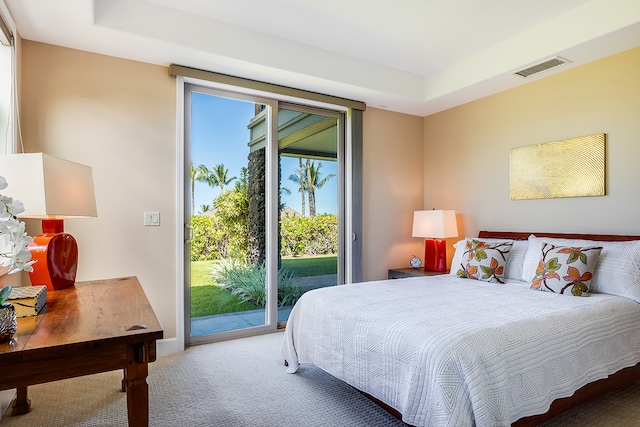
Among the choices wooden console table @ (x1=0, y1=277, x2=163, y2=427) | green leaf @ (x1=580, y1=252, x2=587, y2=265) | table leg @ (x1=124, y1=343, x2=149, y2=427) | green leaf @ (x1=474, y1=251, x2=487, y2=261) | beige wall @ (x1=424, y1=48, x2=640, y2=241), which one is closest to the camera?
wooden console table @ (x1=0, y1=277, x2=163, y2=427)

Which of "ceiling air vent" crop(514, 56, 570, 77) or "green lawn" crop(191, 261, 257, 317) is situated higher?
"ceiling air vent" crop(514, 56, 570, 77)

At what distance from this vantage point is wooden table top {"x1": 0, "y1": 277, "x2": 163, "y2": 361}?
3.80ft

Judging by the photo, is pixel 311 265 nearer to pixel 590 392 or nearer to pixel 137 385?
pixel 590 392

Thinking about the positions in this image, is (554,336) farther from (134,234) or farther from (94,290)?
(134,234)

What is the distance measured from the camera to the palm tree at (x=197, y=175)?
3422 millimetres

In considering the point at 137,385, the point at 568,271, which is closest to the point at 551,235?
the point at 568,271

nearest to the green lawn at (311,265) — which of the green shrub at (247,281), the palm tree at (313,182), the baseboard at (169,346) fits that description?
the green shrub at (247,281)

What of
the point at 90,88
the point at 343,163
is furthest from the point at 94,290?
the point at 343,163

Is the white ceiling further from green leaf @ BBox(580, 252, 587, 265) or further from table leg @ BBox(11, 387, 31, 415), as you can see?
table leg @ BBox(11, 387, 31, 415)

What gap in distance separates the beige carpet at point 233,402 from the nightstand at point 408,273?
1.70 meters

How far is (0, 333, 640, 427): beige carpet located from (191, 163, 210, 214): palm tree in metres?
1.42

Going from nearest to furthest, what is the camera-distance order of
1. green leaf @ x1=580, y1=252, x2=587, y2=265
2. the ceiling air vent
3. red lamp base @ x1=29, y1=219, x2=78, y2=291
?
1. red lamp base @ x1=29, y1=219, x2=78, y2=291
2. green leaf @ x1=580, y1=252, x2=587, y2=265
3. the ceiling air vent

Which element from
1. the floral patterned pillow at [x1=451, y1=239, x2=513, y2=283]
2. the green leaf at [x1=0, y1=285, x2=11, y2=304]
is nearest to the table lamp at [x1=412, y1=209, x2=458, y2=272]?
the floral patterned pillow at [x1=451, y1=239, x2=513, y2=283]

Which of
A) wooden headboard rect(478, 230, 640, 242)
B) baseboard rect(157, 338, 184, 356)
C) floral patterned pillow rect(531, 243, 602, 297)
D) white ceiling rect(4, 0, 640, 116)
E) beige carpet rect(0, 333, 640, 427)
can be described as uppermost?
white ceiling rect(4, 0, 640, 116)
